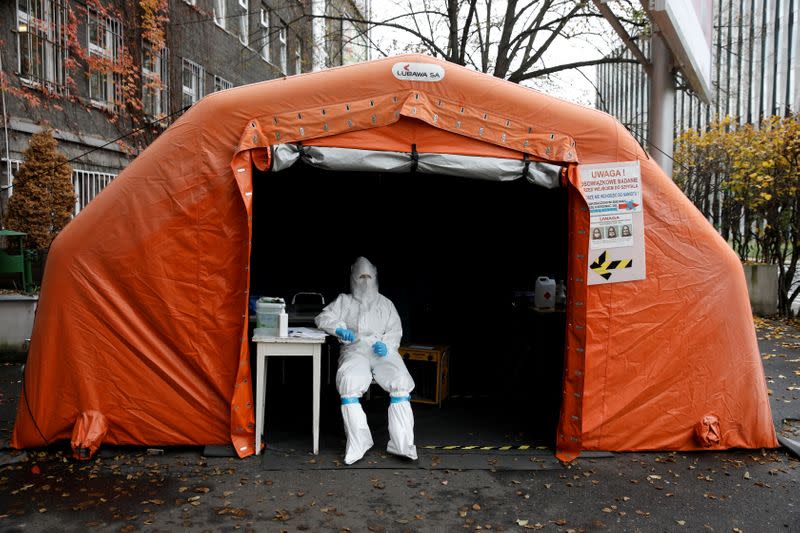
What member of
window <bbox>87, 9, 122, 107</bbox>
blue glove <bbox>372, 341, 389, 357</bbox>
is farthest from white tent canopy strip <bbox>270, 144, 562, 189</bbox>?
window <bbox>87, 9, 122, 107</bbox>

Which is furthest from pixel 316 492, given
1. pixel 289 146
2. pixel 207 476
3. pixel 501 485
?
pixel 289 146

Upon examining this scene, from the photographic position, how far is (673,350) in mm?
5379

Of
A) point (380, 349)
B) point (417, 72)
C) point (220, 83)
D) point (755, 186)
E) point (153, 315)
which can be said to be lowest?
point (380, 349)

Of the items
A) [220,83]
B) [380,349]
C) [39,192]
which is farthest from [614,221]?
[220,83]

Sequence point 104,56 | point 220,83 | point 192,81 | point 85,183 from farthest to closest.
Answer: point 220,83 → point 192,81 → point 104,56 → point 85,183

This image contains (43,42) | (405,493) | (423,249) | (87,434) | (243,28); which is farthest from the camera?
(243,28)

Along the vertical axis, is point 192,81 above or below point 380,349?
above

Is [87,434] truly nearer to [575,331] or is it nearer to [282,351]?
[282,351]

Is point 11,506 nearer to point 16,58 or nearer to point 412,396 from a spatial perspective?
point 412,396

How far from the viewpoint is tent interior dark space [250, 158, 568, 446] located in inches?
308

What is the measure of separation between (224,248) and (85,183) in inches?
380

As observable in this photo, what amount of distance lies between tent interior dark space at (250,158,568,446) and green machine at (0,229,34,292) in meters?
4.91

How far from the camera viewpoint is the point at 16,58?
11.4 m

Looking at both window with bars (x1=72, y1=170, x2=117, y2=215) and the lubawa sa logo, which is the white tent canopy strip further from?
window with bars (x1=72, y1=170, x2=117, y2=215)
